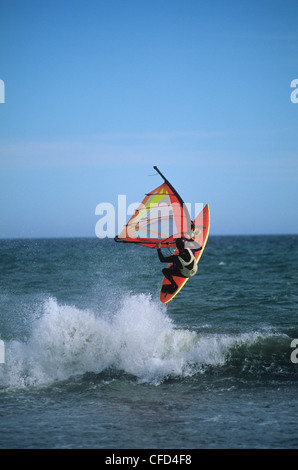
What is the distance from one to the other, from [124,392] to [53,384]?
1.31m

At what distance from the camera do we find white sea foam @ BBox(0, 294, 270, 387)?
8797mm

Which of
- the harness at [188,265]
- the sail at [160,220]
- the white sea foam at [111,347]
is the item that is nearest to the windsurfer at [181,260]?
the harness at [188,265]

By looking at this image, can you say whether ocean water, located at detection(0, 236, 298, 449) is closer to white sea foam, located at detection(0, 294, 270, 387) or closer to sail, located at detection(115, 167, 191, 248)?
white sea foam, located at detection(0, 294, 270, 387)

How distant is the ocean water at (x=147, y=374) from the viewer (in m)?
6.06

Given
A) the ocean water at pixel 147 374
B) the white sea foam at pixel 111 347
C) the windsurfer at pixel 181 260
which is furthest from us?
the windsurfer at pixel 181 260

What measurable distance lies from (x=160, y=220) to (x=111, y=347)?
2.77 metres

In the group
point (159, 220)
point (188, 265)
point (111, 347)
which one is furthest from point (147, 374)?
point (159, 220)

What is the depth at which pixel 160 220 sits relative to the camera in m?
9.80

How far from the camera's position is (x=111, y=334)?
9875mm

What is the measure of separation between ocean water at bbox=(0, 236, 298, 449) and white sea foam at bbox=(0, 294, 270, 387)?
0.02 meters

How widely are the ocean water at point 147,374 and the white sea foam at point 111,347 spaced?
0.02 metres

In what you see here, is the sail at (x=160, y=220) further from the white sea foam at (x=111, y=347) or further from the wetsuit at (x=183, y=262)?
the white sea foam at (x=111, y=347)
